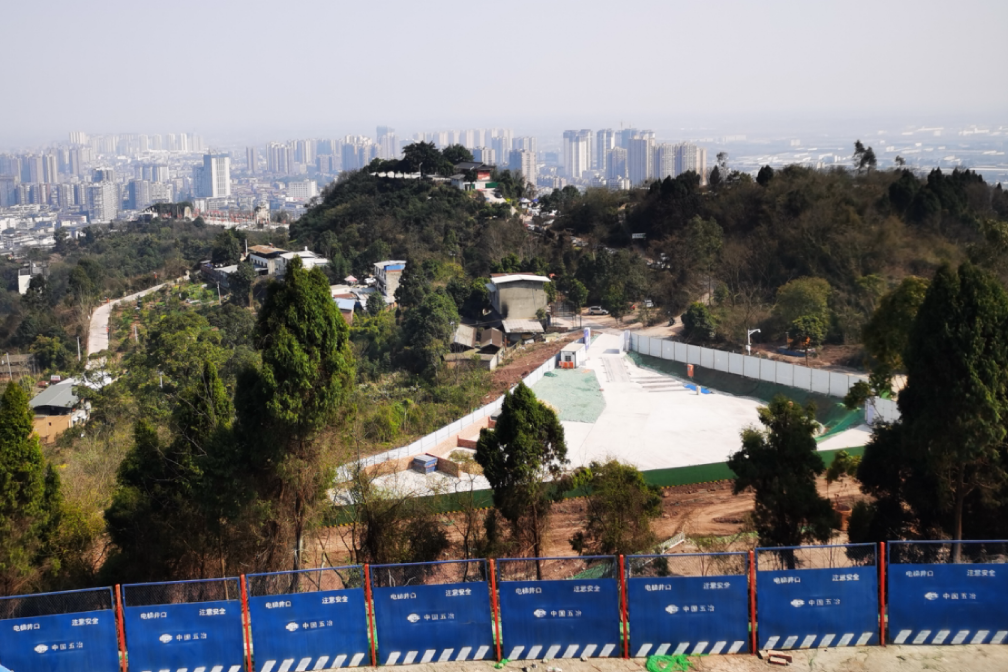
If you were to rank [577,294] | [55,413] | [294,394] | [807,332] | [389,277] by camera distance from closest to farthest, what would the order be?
[294,394] → [807,332] → [55,413] → [577,294] → [389,277]

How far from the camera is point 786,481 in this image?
7.59 meters

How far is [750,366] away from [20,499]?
47.8ft

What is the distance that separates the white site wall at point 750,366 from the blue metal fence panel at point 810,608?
981cm

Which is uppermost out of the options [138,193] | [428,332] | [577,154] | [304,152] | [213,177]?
[304,152]

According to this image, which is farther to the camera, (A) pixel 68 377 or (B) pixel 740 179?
(B) pixel 740 179

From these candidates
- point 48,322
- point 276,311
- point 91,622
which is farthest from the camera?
point 48,322

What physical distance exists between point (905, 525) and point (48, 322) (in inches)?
1166

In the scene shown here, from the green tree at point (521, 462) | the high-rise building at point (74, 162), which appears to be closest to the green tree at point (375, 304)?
the green tree at point (521, 462)

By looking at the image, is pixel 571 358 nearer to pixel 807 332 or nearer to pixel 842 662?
pixel 807 332

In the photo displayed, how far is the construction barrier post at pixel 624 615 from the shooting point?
6008 mm

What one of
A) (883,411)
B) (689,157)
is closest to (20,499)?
(883,411)

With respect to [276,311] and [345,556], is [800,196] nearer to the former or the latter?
[345,556]

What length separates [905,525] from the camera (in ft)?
24.6

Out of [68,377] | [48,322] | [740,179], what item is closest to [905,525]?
[68,377]
